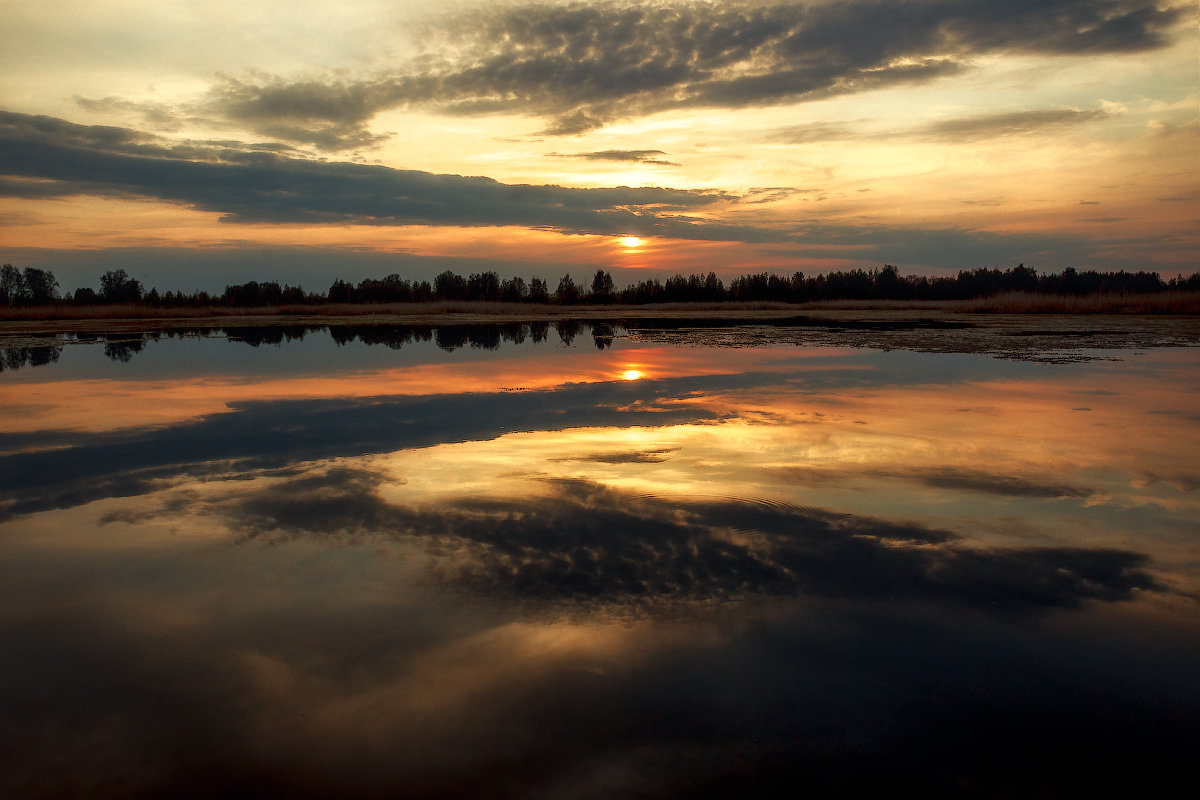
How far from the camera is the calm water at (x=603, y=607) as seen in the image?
3.39 meters

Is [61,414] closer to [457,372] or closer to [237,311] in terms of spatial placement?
[457,372]

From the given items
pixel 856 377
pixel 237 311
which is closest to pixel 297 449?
pixel 856 377

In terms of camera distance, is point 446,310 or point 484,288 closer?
point 446,310

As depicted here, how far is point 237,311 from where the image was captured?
69.3 metres

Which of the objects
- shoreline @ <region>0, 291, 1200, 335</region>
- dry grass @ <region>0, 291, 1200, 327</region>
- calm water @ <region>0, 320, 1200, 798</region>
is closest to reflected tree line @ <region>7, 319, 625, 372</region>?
shoreline @ <region>0, 291, 1200, 335</region>

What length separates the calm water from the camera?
339 centimetres

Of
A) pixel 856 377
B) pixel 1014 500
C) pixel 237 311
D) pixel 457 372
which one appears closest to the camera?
pixel 1014 500

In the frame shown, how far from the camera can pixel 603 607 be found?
4.88 m

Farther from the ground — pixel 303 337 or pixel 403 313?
pixel 403 313

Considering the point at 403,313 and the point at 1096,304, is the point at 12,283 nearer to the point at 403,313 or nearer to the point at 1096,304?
the point at 403,313

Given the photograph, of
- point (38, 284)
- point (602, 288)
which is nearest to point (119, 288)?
point (38, 284)

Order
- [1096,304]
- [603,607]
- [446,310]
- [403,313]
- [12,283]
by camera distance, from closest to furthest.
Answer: [603,607], [1096,304], [403,313], [446,310], [12,283]

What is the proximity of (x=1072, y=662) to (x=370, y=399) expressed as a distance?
13.0 metres

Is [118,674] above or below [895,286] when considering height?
below
